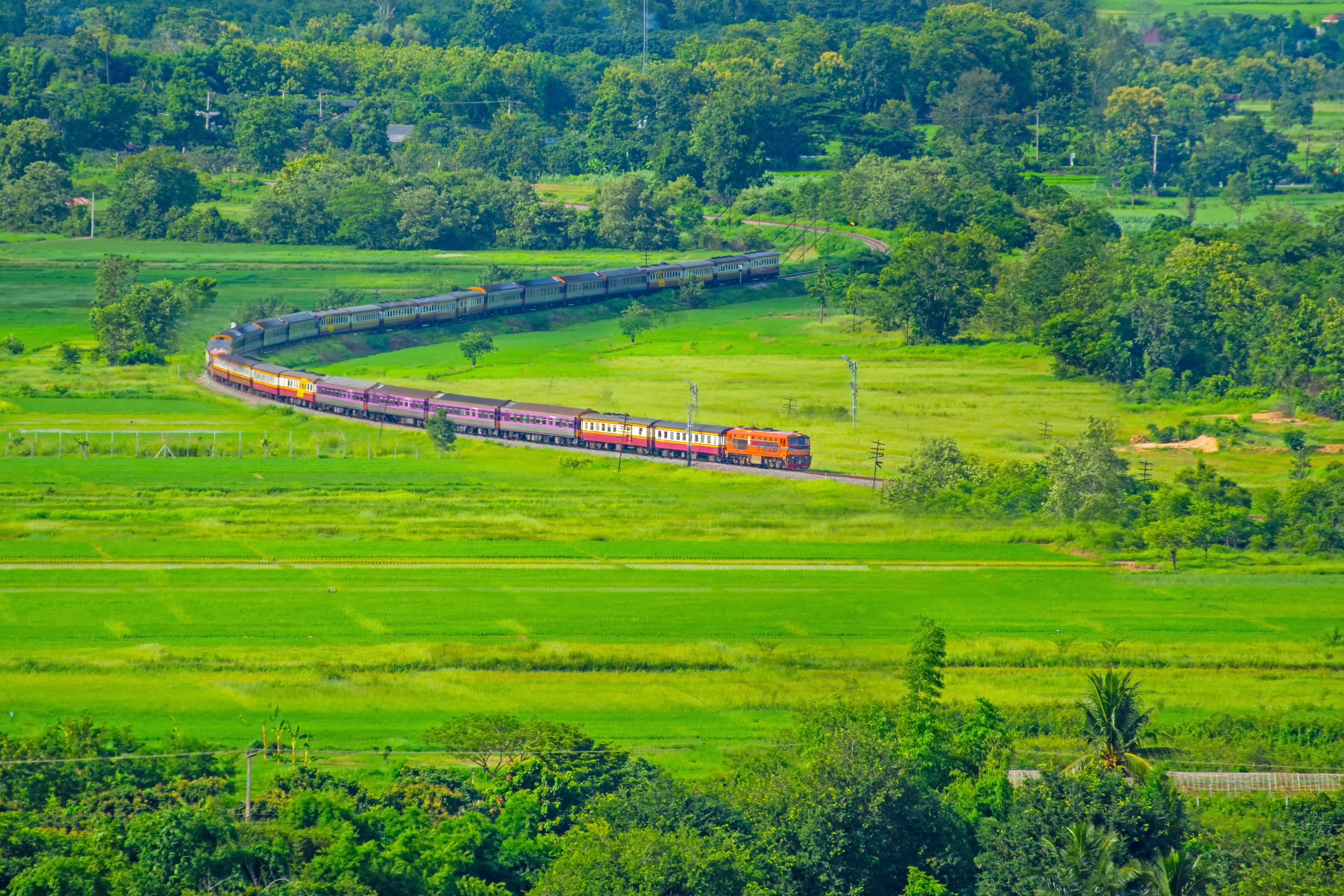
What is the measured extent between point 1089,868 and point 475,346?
73689 mm

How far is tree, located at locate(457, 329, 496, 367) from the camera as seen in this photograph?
105062 mm

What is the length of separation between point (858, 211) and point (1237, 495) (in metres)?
79.3

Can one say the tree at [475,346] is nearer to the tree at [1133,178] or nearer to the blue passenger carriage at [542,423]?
the blue passenger carriage at [542,423]

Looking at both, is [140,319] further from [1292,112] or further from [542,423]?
[1292,112]

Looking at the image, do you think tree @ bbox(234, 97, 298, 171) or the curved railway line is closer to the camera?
the curved railway line

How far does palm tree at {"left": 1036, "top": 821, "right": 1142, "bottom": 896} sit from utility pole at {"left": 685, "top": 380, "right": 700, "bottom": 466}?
1784 inches

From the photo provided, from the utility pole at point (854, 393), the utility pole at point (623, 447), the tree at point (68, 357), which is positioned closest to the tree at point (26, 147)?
the tree at point (68, 357)

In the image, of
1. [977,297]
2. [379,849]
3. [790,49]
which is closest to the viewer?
[379,849]

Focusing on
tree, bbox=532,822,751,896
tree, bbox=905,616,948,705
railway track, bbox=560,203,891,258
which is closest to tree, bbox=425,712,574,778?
tree, bbox=532,822,751,896

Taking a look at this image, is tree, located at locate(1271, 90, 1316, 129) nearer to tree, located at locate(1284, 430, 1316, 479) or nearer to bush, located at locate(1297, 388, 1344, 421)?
bush, located at locate(1297, 388, 1344, 421)

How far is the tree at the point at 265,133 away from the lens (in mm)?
163000

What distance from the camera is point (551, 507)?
74.4 m

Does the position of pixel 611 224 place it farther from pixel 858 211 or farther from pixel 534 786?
pixel 534 786

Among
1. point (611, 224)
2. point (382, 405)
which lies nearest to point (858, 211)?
point (611, 224)
